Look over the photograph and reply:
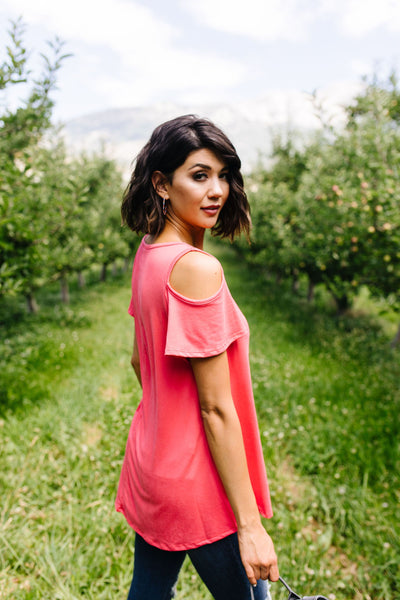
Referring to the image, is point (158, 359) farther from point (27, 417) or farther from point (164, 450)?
point (27, 417)

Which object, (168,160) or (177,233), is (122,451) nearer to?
(177,233)

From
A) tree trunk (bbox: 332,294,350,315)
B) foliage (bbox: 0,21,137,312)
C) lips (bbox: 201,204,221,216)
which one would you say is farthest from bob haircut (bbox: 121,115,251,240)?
tree trunk (bbox: 332,294,350,315)

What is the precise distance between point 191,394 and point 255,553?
0.49 meters

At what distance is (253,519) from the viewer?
1154 millimetres

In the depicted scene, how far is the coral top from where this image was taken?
3.57 feet

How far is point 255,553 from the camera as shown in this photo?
3.75 feet

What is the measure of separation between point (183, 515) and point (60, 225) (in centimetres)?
468

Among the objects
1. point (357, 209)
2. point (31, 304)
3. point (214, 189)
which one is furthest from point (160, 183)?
point (31, 304)

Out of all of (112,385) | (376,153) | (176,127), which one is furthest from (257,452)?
(376,153)

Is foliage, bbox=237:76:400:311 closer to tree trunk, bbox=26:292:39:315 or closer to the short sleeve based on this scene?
the short sleeve

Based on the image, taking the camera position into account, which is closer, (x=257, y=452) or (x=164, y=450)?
(x=164, y=450)

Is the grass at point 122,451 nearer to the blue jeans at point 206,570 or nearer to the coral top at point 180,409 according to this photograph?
the blue jeans at point 206,570

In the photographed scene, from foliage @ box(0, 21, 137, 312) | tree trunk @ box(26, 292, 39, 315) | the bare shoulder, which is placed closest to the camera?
the bare shoulder

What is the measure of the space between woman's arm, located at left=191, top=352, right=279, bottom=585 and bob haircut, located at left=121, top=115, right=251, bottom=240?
524 millimetres
